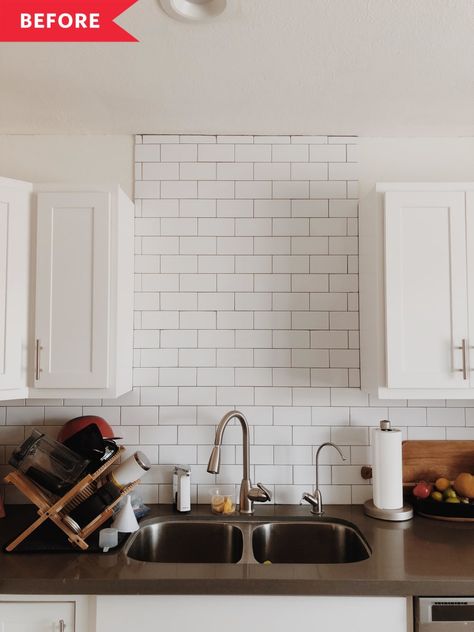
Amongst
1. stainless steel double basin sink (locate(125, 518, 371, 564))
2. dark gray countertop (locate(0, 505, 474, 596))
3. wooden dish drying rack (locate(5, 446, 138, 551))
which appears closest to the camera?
dark gray countertop (locate(0, 505, 474, 596))

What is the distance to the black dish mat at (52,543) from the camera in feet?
5.61

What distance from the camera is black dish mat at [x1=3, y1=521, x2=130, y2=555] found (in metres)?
1.71

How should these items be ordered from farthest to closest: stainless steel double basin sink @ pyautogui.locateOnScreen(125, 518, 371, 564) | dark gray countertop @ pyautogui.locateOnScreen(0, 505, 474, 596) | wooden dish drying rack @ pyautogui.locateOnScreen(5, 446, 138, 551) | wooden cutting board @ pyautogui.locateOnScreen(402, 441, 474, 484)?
wooden cutting board @ pyautogui.locateOnScreen(402, 441, 474, 484) < stainless steel double basin sink @ pyautogui.locateOnScreen(125, 518, 371, 564) < wooden dish drying rack @ pyautogui.locateOnScreen(5, 446, 138, 551) < dark gray countertop @ pyautogui.locateOnScreen(0, 505, 474, 596)

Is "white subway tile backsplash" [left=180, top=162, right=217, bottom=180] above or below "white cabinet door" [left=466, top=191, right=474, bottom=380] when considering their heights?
above

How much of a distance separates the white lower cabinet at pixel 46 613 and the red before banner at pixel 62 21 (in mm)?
1708

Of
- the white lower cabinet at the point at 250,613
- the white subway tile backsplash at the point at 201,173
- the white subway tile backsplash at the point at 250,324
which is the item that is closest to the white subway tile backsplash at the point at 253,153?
the white subway tile backsplash at the point at 250,324

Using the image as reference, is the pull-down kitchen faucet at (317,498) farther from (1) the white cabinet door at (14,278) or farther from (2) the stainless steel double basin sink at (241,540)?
(1) the white cabinet door at (14,278)

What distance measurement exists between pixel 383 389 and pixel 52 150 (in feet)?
5.82

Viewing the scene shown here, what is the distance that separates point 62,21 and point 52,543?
5.51 feet

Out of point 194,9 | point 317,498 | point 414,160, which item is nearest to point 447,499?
point 317,498

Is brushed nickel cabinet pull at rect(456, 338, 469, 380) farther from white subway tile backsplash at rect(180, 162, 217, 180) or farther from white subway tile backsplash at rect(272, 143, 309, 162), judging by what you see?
white subway tile backsplash at rect(180, 162, 217, 180)

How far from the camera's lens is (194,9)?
144cm

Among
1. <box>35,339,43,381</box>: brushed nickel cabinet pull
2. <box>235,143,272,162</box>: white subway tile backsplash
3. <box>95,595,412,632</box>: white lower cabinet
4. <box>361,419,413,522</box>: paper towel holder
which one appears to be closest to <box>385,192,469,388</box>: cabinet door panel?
<box>361,419,413,522</box>: paper towel holder

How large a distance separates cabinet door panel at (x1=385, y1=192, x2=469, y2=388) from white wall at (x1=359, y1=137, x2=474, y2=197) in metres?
0.37
